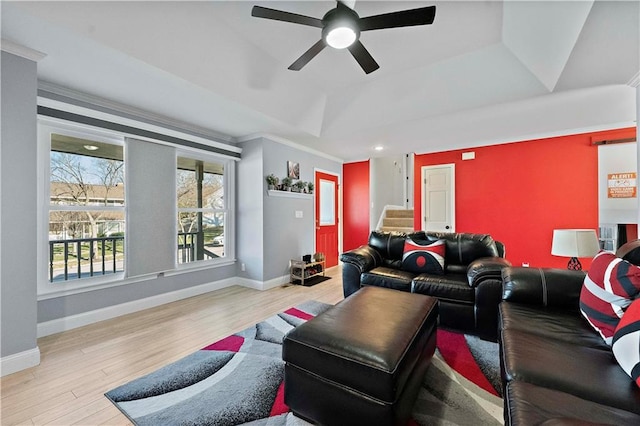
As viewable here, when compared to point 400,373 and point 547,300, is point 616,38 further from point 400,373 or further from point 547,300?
point 400,373

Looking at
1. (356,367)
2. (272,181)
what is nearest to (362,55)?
(356,367)

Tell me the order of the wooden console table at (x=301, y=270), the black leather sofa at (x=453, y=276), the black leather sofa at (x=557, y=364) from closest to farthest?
the black leather sofa at (x=557, y=364), the black leather sofa at (x=453, y=276), the wooden console table at (x=301, y=270)

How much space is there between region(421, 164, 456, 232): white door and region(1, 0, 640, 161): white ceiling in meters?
1.28

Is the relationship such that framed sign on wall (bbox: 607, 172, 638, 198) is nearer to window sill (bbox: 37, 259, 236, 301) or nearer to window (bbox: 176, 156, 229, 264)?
window (bbox: 176, 156, 229, 264)

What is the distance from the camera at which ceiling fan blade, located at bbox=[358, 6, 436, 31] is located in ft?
5.59

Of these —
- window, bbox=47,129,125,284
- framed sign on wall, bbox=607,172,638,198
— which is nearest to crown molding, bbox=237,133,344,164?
window, bbox=47,129,125,284

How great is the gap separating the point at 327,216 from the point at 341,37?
403 cm

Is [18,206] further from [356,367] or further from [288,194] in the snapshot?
[288,194]

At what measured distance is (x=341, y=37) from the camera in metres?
1.92

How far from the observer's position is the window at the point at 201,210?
386 centimetres

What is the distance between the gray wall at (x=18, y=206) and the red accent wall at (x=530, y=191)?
18.5 ft

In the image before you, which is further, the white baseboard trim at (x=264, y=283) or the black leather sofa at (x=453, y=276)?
the white baseboard trim at (x=264, y=283)

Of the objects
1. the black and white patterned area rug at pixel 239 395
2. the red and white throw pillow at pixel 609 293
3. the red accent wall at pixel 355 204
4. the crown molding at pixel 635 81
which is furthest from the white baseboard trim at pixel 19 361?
the crown molding at pixel 635 81

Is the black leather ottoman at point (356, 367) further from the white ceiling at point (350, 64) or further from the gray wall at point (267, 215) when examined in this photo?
the gray wall at point (267, 215)
